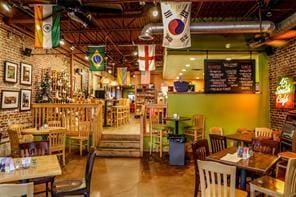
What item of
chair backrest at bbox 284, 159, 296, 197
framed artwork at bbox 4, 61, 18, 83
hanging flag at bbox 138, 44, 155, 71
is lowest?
chair backrest at bbox 284, 159, 296, 197

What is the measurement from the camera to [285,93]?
7090mm

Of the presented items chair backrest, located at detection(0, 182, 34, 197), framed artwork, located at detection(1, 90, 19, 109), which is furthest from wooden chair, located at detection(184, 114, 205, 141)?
chair backrest, located at detection(0, 182, 34, 197)

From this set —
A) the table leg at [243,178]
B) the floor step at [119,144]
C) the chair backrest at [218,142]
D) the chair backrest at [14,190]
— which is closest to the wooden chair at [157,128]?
the floor step at [119,144]

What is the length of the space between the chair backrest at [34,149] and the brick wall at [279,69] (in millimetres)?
5953

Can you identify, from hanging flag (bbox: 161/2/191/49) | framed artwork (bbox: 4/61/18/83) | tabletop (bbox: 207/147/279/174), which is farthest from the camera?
framed artwork (bbox: 4/61/18/83)

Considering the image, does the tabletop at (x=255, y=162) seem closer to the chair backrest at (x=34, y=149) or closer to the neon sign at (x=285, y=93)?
the chair backrest at (x=34, y=149)

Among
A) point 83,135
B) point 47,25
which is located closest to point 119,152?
point 83,135

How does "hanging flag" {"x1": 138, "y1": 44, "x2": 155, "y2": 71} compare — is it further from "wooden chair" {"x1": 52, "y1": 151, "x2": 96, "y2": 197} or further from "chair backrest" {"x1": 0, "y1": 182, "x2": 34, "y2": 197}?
"chair backrest" {"x1": 0, "y1": 182, "x2": 34, "y2": 197}

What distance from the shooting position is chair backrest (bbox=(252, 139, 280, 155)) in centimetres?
459

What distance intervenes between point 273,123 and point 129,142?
4.39m

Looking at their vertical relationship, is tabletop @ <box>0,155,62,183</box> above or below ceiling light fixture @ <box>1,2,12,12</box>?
below

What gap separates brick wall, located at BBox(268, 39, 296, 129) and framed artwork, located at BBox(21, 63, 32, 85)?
24.4 feet

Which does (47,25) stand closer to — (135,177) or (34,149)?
(34,149)

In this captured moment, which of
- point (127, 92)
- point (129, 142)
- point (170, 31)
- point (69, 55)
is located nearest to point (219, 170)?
point (170, 31)
